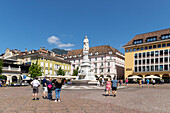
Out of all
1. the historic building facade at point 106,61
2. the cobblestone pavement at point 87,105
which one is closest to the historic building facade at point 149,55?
the historic building facade at point 106,61

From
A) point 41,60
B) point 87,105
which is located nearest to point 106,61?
point 41,60

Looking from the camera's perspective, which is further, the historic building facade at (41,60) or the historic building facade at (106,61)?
the historic building facade at (106,61)

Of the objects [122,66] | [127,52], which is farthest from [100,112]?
[122,66]

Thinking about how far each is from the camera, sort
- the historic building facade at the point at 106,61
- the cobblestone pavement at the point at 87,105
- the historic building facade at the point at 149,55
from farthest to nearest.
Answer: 1. the historic building facade at the point at 106,61
2. the historic building facade at the point at 149,55
3. the cobblestone pavement at the point at 87,105

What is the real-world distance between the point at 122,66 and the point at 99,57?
12.5 metres

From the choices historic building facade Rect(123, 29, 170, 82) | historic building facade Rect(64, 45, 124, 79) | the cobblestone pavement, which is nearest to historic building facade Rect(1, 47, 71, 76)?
historic building facade Rect(64, 45, 124, 79)

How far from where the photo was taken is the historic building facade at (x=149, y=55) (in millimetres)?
48969

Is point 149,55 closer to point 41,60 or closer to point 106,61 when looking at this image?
point 106,61

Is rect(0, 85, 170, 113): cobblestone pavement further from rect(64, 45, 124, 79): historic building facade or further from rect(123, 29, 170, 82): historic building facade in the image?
rect(64, 45, 124, 79): historic building facade

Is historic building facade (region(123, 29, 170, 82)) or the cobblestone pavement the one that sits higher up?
historic building facade (region(123, 29, 170, 82))

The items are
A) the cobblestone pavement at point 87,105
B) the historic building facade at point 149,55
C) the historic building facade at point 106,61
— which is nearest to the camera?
the cobblestone pavement at point 87,105

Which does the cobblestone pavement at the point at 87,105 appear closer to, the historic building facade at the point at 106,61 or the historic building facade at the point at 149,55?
the historic building facade at the point at 149,55

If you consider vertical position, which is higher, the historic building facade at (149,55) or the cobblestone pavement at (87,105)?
the historic building facade at (149,55)

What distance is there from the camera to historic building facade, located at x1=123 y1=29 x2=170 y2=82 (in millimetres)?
48969
